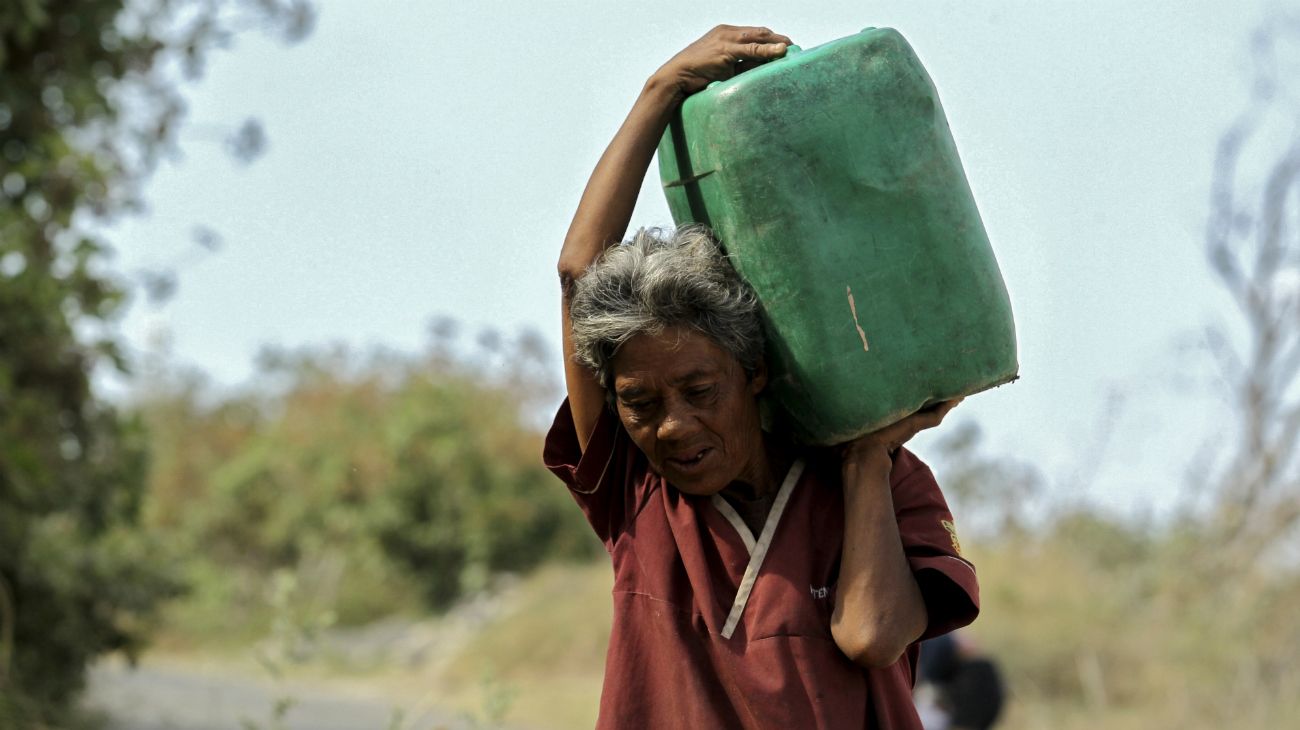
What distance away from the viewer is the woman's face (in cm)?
234

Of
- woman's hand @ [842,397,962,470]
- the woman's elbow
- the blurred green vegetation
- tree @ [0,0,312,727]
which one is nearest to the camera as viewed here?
the woman's elbow

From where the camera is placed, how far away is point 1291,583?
1115cm

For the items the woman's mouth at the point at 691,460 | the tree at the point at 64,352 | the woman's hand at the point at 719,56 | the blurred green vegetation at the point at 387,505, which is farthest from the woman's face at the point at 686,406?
the blurred green vegetation at the point at 387,505

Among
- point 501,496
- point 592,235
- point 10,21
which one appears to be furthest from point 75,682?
point 501,496

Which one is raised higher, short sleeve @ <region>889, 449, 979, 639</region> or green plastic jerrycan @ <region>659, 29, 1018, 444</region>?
green plastic jerrycan @ <region>659, 29, 1018, 444</region>

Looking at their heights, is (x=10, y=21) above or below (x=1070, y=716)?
above

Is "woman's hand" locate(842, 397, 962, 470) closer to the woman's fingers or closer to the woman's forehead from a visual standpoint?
the woman's forehead

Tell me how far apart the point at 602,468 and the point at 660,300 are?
0.35 m

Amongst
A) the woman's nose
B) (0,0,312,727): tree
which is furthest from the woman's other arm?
(0,0,312,727): tree

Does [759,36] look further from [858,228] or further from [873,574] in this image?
[873,574]

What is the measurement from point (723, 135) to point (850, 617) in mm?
773

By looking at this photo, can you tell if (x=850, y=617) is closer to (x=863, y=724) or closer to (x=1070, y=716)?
(x=863, y=724)

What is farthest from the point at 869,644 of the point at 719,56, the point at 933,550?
the point at 719,56

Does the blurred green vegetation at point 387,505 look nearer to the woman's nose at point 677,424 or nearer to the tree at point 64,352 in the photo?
the tree at point 64,352
